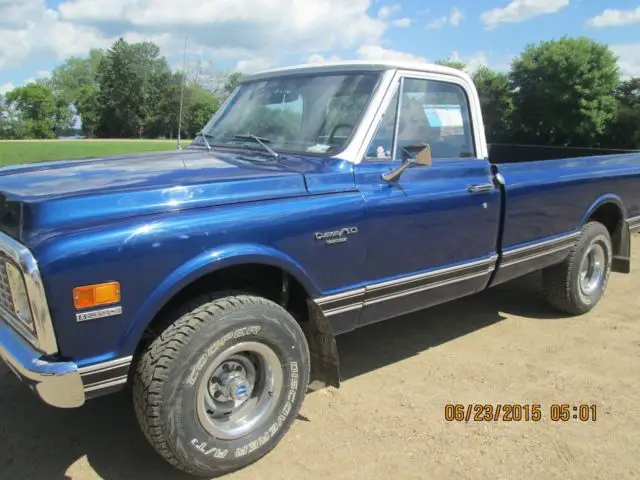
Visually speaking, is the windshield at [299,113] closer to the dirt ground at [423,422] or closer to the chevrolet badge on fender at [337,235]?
the chevrolet badge on fender at [337,235]

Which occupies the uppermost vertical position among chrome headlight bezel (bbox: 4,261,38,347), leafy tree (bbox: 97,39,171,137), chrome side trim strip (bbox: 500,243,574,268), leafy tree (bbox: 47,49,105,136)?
leafy tree (bbox: 47,49,105,136)

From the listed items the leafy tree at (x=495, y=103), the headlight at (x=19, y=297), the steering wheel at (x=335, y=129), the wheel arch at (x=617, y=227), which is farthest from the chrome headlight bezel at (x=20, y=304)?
the leafy tree at (x=495, y=103)

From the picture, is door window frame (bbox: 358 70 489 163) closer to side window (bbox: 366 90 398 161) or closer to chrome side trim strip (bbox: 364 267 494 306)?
side window (bbox: 366 90 398 161)

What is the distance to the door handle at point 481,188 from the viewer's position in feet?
11.9

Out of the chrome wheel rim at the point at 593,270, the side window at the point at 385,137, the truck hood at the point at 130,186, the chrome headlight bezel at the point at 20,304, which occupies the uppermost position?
the side window at the point at 385,137

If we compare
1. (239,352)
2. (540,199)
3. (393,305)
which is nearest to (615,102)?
(540,199)

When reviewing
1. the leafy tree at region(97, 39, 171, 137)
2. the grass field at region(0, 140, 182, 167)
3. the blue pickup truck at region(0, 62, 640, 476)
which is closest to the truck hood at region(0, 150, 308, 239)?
the blue pickup truck at region(0, 62, 640, 476)

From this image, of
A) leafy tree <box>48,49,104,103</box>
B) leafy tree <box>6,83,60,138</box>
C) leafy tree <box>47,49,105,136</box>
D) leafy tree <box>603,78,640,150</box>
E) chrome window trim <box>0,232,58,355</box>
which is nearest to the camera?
chrome window trim <box>0,232,58,355</box>

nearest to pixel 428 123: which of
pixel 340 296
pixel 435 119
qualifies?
pixel 435 119

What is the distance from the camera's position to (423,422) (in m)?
3.17

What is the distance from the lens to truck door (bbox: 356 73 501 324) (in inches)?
124

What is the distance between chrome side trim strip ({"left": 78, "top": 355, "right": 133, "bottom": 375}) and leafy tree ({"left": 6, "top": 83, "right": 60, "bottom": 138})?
68855mm

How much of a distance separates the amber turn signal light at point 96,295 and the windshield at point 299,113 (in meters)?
1.51

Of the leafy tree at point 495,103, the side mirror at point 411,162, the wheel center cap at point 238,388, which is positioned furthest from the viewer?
the leafy tree at point 495,103
